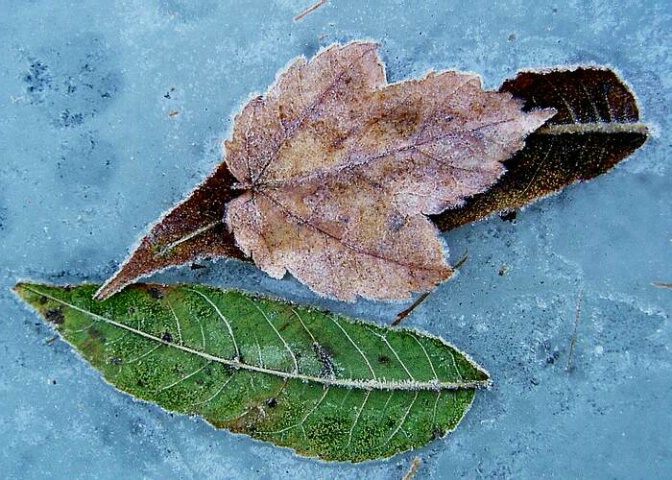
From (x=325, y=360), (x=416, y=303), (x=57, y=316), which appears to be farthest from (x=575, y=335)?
(x=57, y=316)

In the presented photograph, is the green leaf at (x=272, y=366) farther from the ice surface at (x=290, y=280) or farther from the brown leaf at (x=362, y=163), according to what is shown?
the brown leaf at (x=362, y=163)

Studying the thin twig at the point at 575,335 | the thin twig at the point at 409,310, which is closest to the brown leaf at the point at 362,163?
the thin twig at the point at 409,310

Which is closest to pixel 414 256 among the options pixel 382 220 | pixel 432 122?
pixel 382 220

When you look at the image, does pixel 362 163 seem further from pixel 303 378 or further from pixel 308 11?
pixel 303 378

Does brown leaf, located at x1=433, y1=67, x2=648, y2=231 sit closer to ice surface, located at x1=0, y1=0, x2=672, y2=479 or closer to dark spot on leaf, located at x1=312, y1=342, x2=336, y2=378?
ice surface, located at x1=0, y1=0, x2=672, y2=479

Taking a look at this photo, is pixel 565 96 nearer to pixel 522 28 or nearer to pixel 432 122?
pixel 522 28

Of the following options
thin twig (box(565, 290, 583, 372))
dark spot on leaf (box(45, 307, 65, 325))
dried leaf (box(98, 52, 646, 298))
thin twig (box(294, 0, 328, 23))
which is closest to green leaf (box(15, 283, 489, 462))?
dark spot on leaf (box(45, 307, 65, 325))
